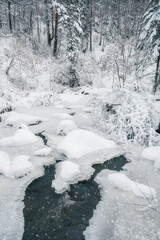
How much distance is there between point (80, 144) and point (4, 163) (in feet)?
5.64

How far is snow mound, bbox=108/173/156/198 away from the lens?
297cm

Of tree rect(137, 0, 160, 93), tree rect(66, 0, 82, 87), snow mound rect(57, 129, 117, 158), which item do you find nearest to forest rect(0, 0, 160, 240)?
snow mound rect(57, 129, 117, 158)

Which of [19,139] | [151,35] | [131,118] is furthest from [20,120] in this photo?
[151,35]

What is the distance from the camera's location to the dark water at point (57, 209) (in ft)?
7.56

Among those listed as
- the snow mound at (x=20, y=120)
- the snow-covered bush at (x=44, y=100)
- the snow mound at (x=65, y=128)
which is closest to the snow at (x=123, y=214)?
the snow mound at (x=65, y=128)

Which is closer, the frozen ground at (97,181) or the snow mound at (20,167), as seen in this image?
the frozen ground at (97,181)

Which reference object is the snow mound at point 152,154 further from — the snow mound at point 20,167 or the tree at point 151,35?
the tree at point 151,35

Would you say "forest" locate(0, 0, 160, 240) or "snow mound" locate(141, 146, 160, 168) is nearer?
"forest" locate(0, 0, 160, 240)

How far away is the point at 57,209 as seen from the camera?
2643mm

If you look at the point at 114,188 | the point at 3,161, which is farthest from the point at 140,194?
the point at 3,161

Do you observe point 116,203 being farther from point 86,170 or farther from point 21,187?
point 21,187

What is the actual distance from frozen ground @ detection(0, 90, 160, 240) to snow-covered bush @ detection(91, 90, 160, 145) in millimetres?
380

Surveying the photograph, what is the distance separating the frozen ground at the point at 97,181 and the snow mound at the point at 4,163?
2cm

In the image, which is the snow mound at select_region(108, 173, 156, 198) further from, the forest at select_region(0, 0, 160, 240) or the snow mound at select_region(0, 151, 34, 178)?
the snow mound at select_region(0, 151, 34, 178)
